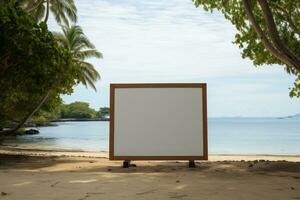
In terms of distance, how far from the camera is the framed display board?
45.9ft

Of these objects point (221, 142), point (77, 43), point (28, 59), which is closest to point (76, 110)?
point (221, 142)

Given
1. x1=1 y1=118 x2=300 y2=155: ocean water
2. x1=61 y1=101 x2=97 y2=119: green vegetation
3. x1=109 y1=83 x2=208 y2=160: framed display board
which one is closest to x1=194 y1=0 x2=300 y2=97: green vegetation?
x1=109 y1=83 x2=208 y2=160: framed display board

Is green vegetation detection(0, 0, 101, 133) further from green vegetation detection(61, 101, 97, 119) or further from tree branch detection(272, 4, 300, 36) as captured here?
green vegetation detection(61, 101, 97, 119)

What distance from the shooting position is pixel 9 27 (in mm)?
16141

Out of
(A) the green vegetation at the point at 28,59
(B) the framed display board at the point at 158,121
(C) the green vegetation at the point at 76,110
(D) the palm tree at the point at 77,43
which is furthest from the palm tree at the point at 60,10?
(C) the green vegetation at the point at 76,110

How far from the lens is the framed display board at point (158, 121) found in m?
14.0

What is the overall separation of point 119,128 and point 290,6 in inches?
269

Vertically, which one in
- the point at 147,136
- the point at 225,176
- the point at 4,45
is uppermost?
the point at 4,45

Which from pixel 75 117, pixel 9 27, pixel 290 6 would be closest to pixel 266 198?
pixel 290 6

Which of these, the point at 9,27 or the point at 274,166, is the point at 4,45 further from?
the point at 274,166

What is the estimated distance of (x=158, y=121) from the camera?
14164 mm

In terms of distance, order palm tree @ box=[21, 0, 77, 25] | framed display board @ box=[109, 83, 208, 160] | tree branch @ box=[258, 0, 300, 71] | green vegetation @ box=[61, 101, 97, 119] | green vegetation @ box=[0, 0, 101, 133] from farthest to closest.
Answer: green vegetation @ box=[61, 101, 97, 119], palm tree @ box=[21, 0, 77, 25], green vegetation @ box=[0, 0, 101, 133], framed display board @ box=[109, 83, 208, 160], tree branch @ box=[258, 0, 300, 71]

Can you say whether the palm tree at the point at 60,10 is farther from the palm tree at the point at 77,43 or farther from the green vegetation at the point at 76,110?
the green vegetation at the point at 76,110

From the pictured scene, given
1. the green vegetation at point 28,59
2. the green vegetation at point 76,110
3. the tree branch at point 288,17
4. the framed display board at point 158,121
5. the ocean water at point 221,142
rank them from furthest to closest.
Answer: the green vegetation at point 76,110 → the ocean water at point 221,142 → the green vegetation at point 28,59 → the tree branch at point 288,17 → the framed display board at point 158,121
